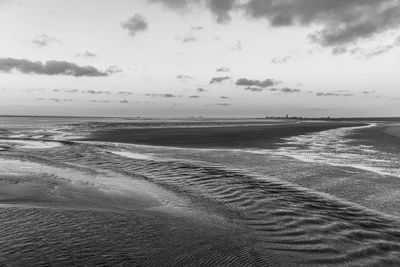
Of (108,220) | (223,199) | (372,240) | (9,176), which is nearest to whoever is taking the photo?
(372,240)

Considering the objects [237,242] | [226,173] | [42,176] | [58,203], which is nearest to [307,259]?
[237,242]

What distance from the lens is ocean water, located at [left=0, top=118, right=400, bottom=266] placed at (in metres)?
5.94

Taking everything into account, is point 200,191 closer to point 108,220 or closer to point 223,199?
point 223,199

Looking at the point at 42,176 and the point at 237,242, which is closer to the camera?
the point at 237,242

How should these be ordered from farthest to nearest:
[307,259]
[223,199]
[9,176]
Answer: [9,176] → [223,199] → [307,259]

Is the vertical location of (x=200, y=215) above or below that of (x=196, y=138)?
below

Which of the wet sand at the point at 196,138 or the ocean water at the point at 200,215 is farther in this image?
the wet sand at the point at 196,138

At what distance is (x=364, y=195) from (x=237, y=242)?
5.69m

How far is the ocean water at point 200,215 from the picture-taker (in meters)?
5.94

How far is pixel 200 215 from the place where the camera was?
8.46 meters

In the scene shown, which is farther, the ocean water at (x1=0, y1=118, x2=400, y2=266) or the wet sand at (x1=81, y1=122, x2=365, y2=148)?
the wet sand at (x1=81, y1=122, x2=365, y2=148)

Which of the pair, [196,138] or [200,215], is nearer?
[200,215]

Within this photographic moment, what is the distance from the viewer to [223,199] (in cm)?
1014

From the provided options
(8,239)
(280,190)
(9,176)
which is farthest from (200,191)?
(9,176)
